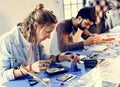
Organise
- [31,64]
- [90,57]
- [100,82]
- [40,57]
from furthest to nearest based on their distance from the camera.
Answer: [90,57] < [40,57] < [31,64] < [100,82]

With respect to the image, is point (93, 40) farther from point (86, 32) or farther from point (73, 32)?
point (73, 32)

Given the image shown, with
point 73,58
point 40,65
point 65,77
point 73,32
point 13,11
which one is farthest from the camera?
point 73,32

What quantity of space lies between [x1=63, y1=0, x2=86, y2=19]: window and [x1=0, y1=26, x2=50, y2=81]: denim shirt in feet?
2.03

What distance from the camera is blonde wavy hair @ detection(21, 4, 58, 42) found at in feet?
5.88

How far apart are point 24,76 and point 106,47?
4.00 ft

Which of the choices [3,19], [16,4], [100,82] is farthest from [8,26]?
[100,82]

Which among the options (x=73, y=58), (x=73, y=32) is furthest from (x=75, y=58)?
(x=73, y=32)

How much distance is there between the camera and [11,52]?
1.70 m

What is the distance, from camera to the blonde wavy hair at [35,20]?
1791 millimetres

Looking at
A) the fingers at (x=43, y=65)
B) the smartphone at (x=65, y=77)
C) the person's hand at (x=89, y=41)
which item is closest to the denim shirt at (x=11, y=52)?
the fingers at (x=43, y=65)

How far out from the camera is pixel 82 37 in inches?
105

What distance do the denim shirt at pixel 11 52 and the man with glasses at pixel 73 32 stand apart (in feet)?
1.38

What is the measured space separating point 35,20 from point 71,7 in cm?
59

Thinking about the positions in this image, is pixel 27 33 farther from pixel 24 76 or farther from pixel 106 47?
pixel 106 47
